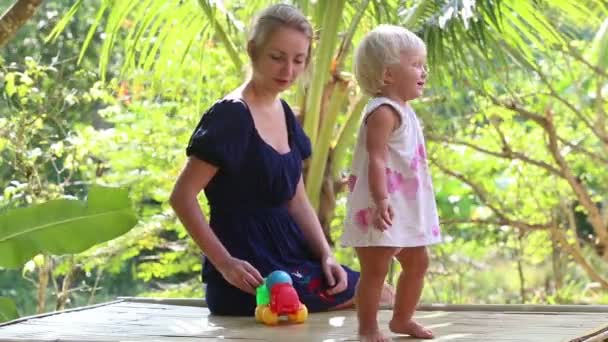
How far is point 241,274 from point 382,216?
593 millimetres

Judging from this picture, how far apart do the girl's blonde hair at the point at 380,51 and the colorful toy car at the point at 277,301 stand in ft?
1.81

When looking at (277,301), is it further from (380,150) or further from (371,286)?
(380,150)

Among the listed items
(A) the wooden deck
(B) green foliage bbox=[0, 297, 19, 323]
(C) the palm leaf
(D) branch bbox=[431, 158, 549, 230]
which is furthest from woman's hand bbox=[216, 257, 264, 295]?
(D) branch bbox=[431, 158, 549, 230]

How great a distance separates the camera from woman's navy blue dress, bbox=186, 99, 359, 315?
2742 mm

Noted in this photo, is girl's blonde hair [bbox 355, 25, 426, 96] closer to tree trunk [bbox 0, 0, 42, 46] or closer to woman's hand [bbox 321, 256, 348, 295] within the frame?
woman's hand [bbox 321, 256, 348, 295]

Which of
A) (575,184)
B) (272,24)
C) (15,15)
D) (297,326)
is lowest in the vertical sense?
(297,326)

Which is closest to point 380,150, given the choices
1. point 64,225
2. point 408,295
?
point 408,295

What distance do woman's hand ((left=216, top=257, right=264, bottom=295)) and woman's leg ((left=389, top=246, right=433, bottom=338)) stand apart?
16.8 inches

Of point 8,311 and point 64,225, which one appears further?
point 8,311

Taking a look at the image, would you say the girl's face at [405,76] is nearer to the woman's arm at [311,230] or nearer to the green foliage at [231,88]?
the woman's arm at [311,230]

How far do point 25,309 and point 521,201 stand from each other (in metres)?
2.89

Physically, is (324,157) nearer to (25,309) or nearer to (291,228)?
(291,228)

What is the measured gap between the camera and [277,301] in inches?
103

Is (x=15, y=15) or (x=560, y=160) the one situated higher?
(x=15, y=15)
